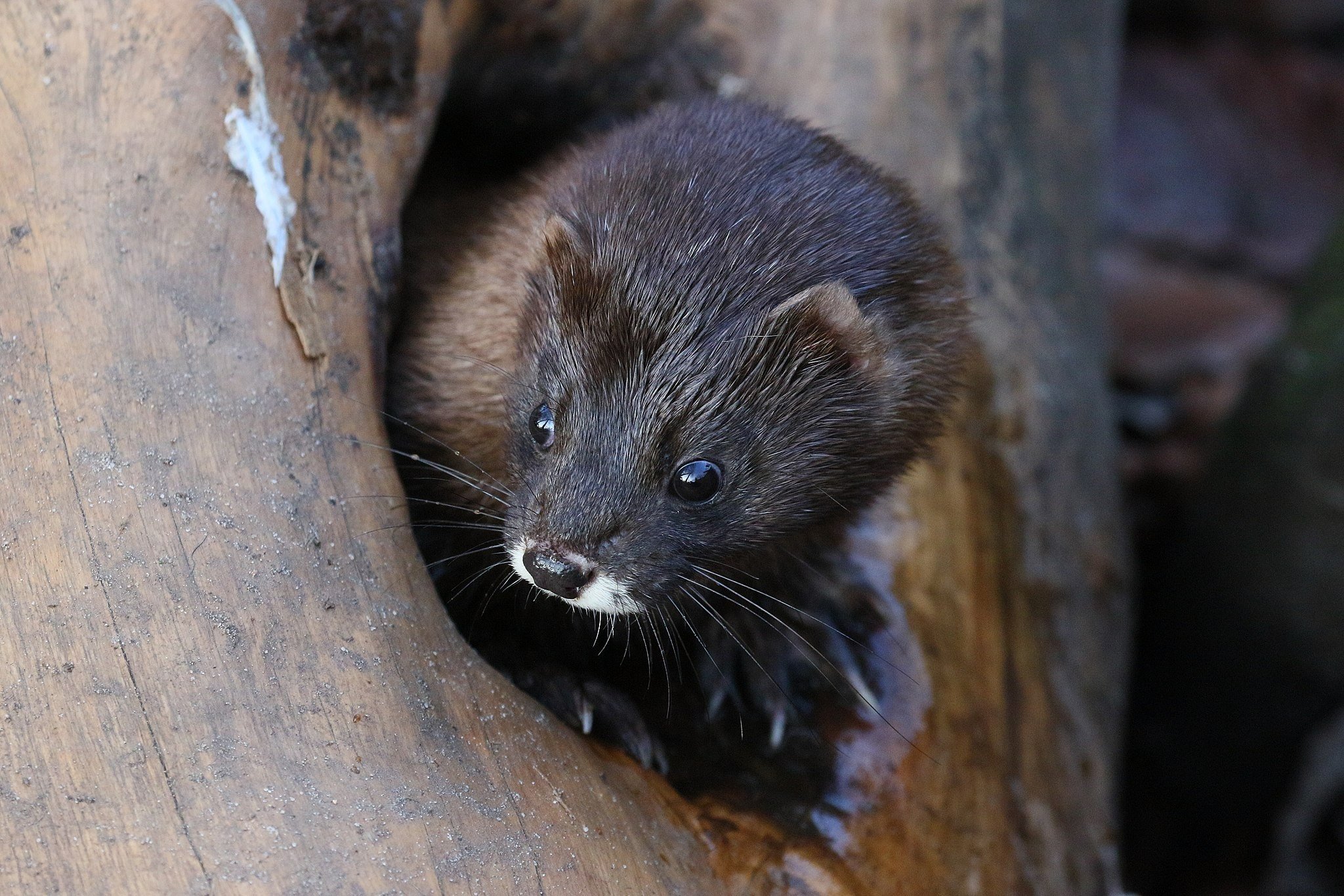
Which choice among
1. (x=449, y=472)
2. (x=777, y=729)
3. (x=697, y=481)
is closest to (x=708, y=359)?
(x=697, y=481)

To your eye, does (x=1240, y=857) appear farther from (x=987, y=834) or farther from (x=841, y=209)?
(x=841, y=209)

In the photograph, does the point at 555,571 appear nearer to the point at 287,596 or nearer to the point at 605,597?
the point at 605,597

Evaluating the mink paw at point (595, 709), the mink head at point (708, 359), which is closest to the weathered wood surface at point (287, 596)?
the mink paw at point (595, 709)

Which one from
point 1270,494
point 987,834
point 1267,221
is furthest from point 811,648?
point 1267,221

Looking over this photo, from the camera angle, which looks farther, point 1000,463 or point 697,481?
point 1000,463

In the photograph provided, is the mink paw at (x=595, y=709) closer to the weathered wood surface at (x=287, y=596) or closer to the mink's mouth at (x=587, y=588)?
the weathered wood surface at (x=287, y=596)
